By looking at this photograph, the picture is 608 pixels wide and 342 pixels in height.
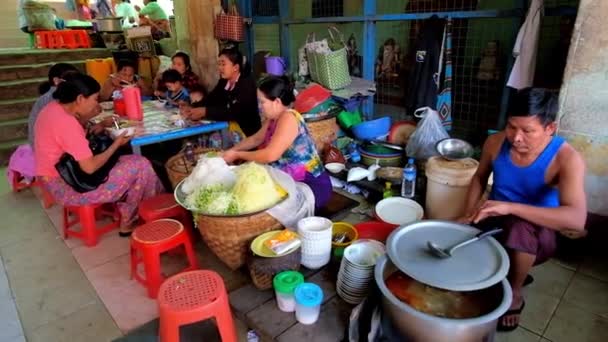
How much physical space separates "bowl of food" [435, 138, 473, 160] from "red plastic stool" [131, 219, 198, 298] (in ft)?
6.59

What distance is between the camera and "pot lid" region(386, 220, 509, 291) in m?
1.41

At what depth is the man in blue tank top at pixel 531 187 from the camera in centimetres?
170

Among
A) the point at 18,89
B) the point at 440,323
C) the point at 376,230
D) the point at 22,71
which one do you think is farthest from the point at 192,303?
the point at 22,71

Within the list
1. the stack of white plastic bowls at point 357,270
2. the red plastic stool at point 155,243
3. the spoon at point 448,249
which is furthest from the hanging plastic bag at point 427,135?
the red plastic stool at point 155,243

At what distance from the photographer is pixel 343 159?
3.93 m

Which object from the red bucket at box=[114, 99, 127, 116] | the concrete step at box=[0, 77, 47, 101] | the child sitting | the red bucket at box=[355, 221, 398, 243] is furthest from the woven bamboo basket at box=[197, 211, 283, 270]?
the concrete step at box=[0, 77, 47, 101]

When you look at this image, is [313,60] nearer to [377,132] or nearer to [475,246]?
[377,132]

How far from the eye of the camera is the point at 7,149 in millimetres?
5293

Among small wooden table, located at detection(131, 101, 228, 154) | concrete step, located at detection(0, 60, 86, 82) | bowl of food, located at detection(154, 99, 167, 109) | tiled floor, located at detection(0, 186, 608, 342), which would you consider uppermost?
concrete step, located at detection(0, 60, 86, 82)

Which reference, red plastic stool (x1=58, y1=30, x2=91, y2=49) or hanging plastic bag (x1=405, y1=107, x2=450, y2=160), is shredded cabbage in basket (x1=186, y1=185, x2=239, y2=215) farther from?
red plastic stool (x1=58, y1=30, x2=91, y2=49)

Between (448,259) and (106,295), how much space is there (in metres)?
2.14

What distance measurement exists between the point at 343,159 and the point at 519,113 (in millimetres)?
2302

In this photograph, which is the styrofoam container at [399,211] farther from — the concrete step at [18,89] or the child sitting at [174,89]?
the concrete step at [18,89]

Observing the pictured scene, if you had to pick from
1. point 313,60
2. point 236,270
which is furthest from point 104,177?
point 313,60
